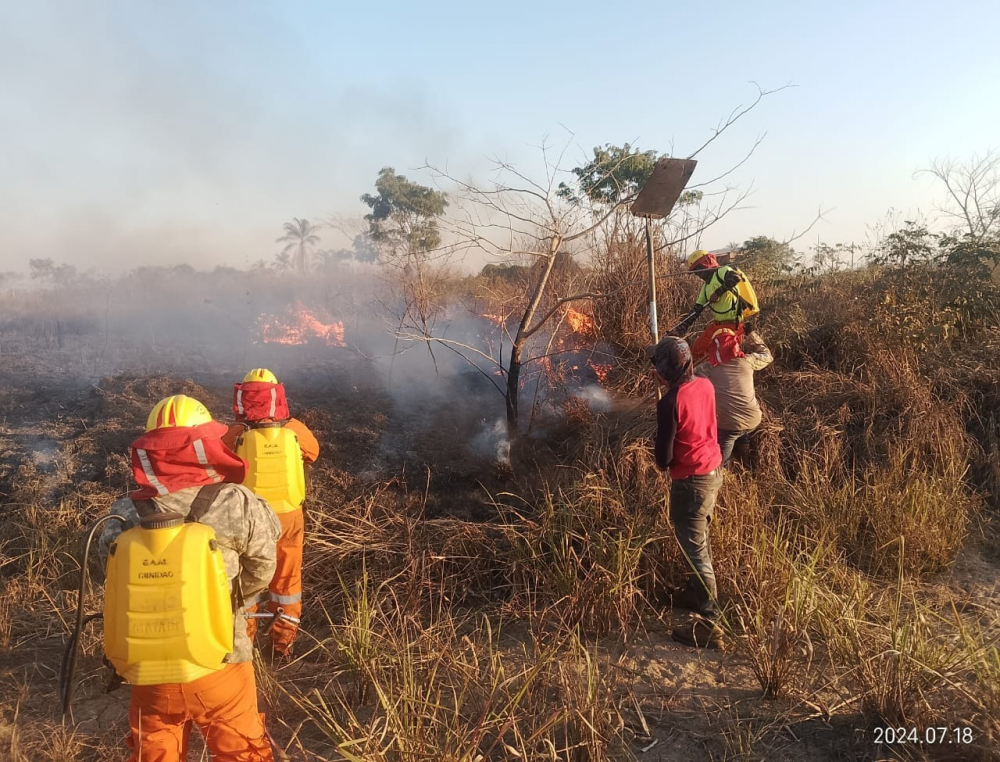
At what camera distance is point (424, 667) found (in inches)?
111

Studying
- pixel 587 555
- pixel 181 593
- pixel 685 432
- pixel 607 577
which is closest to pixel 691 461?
pixel 685 432

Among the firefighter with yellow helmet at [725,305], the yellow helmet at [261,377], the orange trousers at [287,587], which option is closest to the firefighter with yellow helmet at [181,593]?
the orange trousers at [287,587]

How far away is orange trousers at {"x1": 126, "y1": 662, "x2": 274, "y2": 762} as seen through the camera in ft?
6.60

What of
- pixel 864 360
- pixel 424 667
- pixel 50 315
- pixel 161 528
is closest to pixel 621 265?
pixel 864 360

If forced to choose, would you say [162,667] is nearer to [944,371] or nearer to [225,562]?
[225,562]

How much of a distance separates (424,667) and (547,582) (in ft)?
3.56

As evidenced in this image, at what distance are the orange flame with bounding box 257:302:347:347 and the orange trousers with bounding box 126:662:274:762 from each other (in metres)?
7.94

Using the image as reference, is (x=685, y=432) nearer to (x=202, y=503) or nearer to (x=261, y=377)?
(x=202, y=503)

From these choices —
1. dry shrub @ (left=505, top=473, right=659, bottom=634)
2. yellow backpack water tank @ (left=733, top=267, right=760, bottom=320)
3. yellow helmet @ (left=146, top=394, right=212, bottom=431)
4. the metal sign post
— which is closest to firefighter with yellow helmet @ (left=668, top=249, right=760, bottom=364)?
yellow backpack water tank @ (left=733, top=267, right=760, bottom=320)

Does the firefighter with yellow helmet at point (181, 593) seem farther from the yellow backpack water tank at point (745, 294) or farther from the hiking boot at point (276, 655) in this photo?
the yellow backpack water tank at point (745, 294)

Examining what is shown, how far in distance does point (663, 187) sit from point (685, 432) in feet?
8.37

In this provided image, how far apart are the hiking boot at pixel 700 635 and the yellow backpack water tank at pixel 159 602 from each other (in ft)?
8.59

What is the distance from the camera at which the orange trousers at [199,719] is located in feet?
6.60
